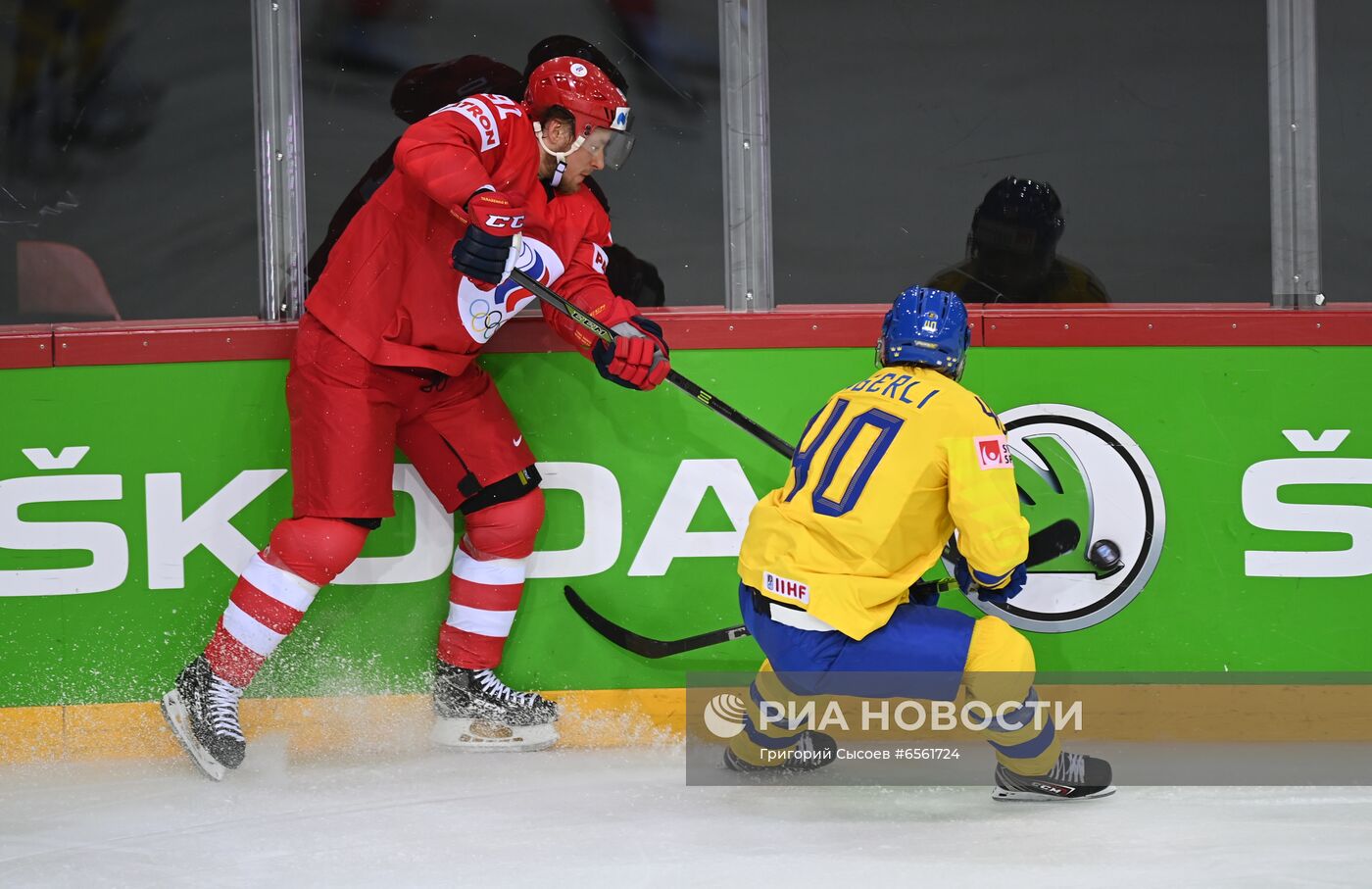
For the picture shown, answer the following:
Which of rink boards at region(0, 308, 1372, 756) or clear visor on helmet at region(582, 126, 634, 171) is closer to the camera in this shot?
clear visor on helmet at region(582, 126, 634, 171)

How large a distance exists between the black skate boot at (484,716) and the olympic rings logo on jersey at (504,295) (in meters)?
0.76

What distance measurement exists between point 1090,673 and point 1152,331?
2.58 ft

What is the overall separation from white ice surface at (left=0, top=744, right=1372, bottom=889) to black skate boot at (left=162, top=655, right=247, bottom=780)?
57mm

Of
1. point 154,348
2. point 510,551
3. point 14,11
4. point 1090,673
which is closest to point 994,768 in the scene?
point 1090,673

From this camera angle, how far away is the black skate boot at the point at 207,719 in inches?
111

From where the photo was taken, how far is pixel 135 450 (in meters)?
3.07

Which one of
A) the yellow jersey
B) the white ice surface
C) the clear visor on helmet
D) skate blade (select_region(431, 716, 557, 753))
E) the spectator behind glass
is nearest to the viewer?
the white ice surface

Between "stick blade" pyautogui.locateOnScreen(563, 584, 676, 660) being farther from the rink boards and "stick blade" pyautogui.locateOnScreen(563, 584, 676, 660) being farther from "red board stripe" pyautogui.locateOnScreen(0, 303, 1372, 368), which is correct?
"red board stripe" pyautogui.locateOnScreen(0, 303, 1372, 368)

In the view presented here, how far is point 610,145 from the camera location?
295 cm

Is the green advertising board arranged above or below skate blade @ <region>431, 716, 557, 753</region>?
above

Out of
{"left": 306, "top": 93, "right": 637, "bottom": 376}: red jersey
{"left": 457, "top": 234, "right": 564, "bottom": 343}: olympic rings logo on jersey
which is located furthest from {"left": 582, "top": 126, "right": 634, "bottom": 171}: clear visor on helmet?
{"left": 457, "top": 234, "right": 564, "bottom": 343}: olympic rings logo on jersey

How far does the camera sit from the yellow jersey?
2.38 metres

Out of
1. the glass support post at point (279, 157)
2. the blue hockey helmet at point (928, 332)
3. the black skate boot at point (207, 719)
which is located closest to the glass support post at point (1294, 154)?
the blue hockey helmet at point (928, 332)

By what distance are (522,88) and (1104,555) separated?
1709 mm
